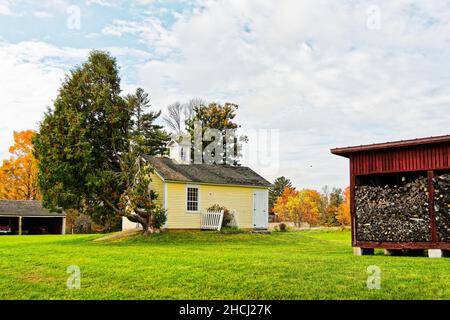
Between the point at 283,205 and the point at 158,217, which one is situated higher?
the point at 283,205

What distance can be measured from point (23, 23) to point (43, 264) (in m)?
8.64

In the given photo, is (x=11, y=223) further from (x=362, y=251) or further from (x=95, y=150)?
(x=362, y=251)

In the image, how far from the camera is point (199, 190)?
91.7ft

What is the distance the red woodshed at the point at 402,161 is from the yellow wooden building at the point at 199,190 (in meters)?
12.9

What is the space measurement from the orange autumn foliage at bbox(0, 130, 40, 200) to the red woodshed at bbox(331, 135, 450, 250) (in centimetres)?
3937

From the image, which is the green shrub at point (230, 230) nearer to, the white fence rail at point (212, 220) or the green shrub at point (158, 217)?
the white fence rail at point (212, 220)

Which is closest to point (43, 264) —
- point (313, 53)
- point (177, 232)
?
point (313, 53)

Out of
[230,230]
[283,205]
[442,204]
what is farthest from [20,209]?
[442,204]

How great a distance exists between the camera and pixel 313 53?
58.7 feet

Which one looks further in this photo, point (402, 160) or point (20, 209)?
point (20, 209)

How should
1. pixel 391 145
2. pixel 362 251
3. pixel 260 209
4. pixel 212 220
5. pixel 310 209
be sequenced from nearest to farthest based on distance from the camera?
pixel 391 145 < pixel 362 251 < pixel 212 220 < pixel 260 209 < pixel 310 209

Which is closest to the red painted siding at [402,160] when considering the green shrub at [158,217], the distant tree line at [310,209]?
the green shrub at [158,217]

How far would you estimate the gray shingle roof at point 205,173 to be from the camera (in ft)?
90.1

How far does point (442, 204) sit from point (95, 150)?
1590 cm
